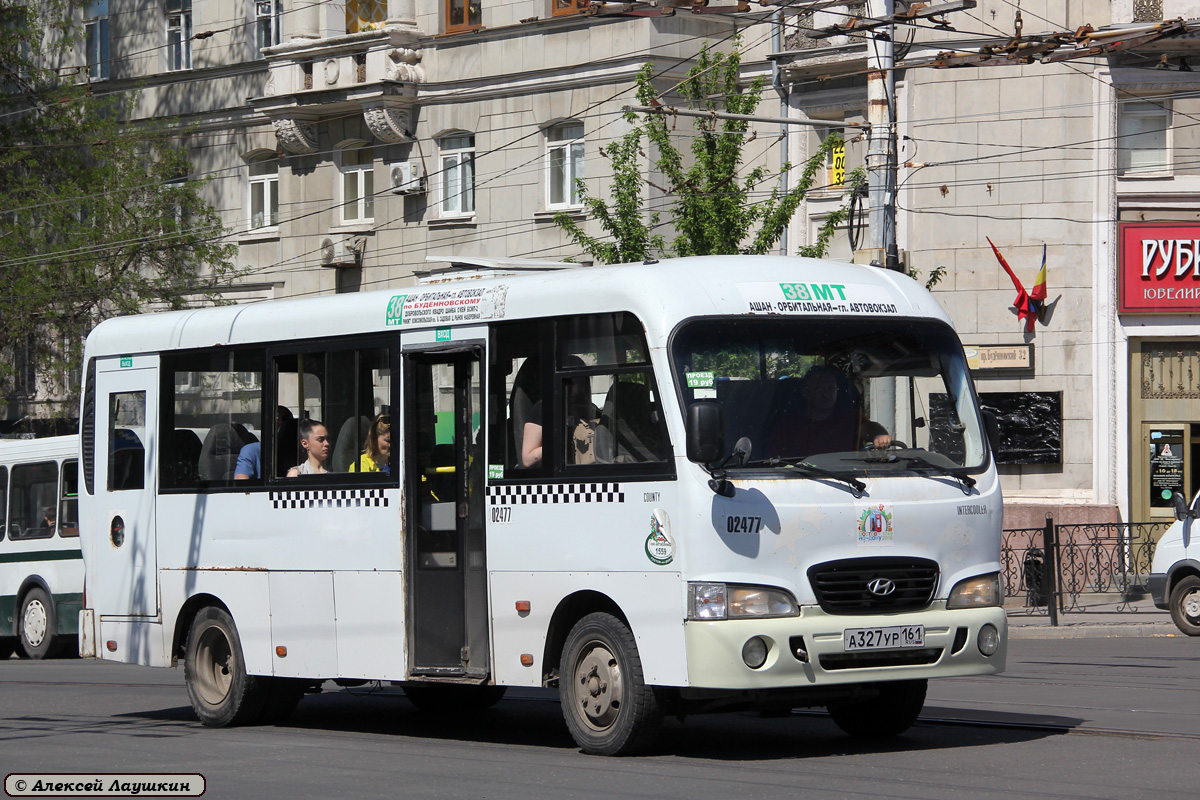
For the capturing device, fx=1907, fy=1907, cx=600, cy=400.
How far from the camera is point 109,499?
555 inches

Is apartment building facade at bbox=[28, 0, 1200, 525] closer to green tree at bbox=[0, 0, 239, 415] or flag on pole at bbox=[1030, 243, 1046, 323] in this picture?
flag on pole at bbox=[1030, 243, 1046, 323]

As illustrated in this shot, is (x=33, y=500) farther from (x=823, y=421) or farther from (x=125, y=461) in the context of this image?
(x=823, y=421)

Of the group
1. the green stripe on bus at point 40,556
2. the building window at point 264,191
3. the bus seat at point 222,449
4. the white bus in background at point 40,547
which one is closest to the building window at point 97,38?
the building window at point 264,191

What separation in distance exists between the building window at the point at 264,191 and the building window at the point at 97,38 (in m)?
4.83

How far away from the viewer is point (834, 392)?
1039 cm

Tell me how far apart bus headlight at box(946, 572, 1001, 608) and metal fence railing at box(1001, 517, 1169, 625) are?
12266mm

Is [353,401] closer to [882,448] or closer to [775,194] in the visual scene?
[882,448]

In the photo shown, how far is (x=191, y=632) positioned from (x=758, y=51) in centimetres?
1984

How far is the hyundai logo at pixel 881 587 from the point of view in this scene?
10109 mm

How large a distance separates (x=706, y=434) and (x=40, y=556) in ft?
53.6

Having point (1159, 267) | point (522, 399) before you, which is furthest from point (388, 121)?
point (522, 399)

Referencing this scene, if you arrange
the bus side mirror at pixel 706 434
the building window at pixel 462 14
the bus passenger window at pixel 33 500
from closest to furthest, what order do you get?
the bus side mirror at pixel 706 434
the bus passenger window at pixel 33 500
the building window at pixel 462 14

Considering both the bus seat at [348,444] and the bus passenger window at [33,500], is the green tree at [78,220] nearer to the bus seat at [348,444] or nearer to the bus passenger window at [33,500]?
the bus passenger window at [33,500]

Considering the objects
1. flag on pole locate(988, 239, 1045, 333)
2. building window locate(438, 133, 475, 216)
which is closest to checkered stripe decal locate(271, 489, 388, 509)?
flag on pole locate(988, 239, 1045, 333)
